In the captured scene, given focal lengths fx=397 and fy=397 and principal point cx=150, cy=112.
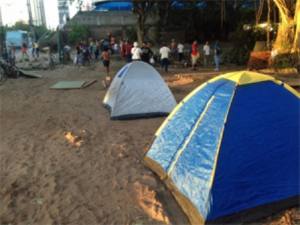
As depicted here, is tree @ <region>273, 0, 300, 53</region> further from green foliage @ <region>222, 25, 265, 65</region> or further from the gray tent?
the gray tent

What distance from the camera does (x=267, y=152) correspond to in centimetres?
461

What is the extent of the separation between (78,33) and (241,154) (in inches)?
1170

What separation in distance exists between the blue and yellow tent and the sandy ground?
27cm

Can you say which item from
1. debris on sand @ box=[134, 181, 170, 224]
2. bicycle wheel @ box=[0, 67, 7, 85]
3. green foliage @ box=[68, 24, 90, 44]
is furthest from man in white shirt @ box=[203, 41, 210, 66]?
debris on sand @ box=[134, 181, 170, 224]

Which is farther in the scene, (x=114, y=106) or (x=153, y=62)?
(x=153, y=62)

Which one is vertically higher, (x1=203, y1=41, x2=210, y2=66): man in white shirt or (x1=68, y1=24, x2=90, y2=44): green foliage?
(x1=68, y1=24, x2=90, y2=44): green foliage

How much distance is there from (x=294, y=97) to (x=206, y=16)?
2330cm

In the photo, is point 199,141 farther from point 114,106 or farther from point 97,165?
point 114,106

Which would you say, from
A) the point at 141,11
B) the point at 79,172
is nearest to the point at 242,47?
the point at 141,11

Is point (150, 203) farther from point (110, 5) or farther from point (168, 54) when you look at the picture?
point (110, 5)

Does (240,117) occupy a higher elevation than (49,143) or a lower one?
higher

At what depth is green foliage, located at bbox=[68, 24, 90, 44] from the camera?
1281 inches

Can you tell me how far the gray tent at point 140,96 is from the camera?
30.1ft

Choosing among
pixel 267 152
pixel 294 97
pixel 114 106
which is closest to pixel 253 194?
pixel 267 152
